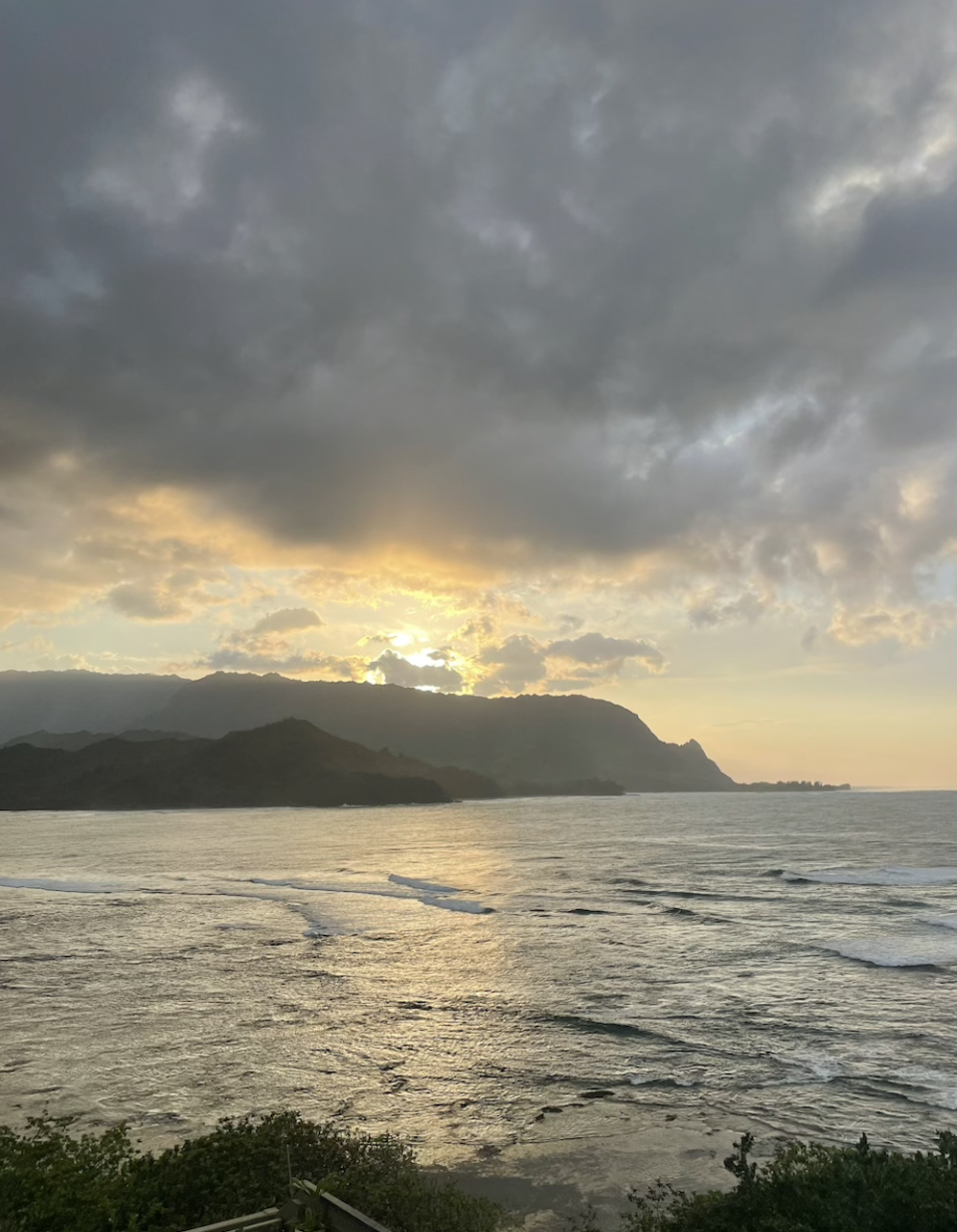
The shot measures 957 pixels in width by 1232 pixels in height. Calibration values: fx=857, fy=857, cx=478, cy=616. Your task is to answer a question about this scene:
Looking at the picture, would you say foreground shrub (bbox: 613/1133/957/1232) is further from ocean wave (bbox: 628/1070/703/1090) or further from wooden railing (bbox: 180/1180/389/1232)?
ocean wave (bbox: 628/1070/703/1090)

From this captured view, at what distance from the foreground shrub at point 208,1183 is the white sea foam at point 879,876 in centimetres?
5824

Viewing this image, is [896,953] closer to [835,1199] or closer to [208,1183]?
[835,1199]

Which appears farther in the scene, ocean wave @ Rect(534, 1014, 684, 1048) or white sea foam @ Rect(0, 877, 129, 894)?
white sea foam @ Rect(0, 877, 129, 894)

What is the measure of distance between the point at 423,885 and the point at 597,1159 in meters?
51.2

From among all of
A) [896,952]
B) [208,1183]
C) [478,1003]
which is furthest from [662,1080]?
[896,952]

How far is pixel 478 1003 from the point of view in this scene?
26.9m

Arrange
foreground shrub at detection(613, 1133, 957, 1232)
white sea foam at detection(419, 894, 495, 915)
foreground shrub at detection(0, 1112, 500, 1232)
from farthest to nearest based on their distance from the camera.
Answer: white sea foam at detection(419, 894, 495, 915), foreground shrub at detection(0, 1112, 500, 1232), foreground shrub at detection(613, 1133, 957, 1232)

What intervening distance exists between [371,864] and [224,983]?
54.1 metres

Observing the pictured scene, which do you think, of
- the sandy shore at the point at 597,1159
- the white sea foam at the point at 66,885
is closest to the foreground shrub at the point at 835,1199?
the sandy shore at the point at 597,1159

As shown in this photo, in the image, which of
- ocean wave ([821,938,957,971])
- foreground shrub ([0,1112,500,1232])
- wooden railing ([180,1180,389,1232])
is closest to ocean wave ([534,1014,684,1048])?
foreground shrub ([0,1112,500,1232])

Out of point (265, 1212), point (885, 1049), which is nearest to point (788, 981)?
point (885, 1049)

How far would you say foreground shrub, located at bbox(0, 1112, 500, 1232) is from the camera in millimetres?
10555

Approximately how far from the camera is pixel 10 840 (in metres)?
126

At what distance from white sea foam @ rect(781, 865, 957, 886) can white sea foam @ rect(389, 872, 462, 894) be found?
25.7 meters
